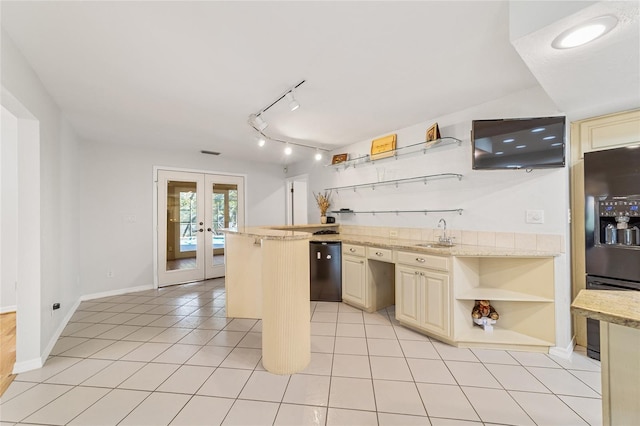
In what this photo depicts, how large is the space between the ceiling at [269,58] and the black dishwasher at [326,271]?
1.71m

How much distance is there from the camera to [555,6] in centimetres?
125

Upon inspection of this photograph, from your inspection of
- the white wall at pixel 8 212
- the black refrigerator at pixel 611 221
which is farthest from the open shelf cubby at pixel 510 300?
the white wall at pixel 8 212

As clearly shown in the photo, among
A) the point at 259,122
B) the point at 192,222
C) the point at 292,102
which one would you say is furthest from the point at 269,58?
the point at 192,222

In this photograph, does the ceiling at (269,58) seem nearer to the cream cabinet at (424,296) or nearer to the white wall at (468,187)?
the white wall at (468,187)

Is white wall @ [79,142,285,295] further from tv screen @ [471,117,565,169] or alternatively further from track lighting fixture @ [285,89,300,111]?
tv screen @ [471,117,565,169]

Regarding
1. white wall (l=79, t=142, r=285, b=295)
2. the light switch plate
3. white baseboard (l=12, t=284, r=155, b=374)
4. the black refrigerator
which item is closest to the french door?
white wall (l=79, t=142, r=285, b=295)

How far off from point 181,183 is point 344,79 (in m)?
3.75

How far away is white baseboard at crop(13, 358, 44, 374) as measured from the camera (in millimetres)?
2092

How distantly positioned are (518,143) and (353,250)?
2078mm

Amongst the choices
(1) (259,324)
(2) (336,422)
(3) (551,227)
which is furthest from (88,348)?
(3) (551,227)

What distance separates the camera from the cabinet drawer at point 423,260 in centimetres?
248

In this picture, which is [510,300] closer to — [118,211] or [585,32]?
[585,32]

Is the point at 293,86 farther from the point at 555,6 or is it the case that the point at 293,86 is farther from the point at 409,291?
the point at 409,291

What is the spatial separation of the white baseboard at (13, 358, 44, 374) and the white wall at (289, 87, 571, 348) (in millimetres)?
3771
